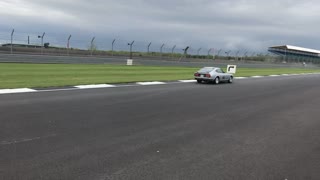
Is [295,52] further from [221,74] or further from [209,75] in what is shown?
[209,75]

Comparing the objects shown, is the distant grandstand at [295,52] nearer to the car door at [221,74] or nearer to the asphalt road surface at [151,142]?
the car door at [221,74]

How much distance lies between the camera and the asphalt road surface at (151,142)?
17.4 feet

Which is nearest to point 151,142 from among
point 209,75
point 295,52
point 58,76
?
point 58,76

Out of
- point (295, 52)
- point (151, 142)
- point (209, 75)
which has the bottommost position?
point (151, 142)

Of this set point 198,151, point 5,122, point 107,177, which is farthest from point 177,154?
point 5,122

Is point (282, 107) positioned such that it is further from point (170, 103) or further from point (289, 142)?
point (289, 142)

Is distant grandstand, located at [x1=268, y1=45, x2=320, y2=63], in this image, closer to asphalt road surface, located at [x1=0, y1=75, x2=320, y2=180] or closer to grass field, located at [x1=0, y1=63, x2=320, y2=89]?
grass field, located at [x1=0, y1=63, x2=320, y2=89]

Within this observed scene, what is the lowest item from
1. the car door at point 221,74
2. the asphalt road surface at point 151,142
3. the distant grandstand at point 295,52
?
the asphalt road surface at point 151,142

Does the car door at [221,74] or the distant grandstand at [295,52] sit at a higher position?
the distant grandstand at [295,52]

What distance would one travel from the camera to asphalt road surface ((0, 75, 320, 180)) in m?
5.31

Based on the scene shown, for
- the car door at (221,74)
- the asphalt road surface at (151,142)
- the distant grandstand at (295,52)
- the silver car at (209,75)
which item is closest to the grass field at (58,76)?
the silver car at (209,75)

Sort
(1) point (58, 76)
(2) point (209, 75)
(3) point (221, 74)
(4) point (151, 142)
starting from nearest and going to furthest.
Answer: (4) point (151, 142), (1) point (58, 76), (2) point (209, 75), (3) point (221, 74)

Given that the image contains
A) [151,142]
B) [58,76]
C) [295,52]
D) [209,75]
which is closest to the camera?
[151,142]

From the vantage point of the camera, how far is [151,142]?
7051 mm
